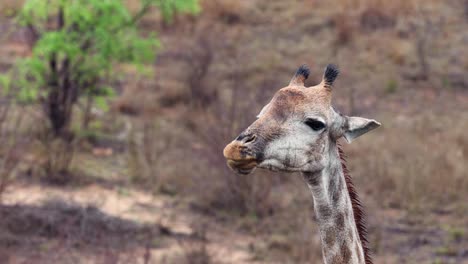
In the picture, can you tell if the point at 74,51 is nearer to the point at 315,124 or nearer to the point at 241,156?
the point at 315,124

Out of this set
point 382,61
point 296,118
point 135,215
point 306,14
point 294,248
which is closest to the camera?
point 296,118

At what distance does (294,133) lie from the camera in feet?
15.6

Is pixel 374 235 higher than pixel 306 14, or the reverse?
pixel 306 14

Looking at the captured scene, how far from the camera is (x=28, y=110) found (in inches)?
568

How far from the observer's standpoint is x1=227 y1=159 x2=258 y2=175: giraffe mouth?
178 inches

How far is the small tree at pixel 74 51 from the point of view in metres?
12.3

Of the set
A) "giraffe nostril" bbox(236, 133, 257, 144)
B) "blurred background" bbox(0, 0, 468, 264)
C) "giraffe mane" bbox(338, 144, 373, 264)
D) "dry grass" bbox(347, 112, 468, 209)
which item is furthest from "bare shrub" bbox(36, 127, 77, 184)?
"giraffe nostril" bbox(236, 133, 257, 144)

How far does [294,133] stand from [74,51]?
26.4 feet

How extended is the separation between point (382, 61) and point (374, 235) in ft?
23.9

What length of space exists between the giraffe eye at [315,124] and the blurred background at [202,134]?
3.50 meters

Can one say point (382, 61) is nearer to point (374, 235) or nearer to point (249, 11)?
point (249, 11)

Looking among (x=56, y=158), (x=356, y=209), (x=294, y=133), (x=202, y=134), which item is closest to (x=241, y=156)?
(x=294, y=133)

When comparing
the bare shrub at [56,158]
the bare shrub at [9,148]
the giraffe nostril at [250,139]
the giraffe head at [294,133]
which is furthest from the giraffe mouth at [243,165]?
the bare shrub at [56,158]

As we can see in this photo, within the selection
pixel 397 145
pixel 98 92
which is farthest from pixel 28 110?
pixel 397 145
